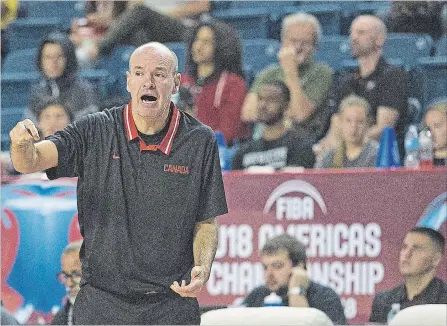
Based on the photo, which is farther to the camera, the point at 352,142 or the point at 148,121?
the point at 352,142

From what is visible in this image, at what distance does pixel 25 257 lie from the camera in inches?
257

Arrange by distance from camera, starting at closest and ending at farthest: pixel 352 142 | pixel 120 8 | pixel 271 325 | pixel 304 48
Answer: pixel 271 325, pixel 352 142, pixel 304 48, pixel 120 8

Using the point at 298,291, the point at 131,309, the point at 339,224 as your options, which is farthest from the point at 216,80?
the point at 131,309

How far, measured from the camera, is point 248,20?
807 centimetres

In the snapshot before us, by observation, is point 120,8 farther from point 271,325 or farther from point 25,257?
point 271,325

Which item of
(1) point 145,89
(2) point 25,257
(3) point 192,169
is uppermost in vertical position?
(1) point 145,89

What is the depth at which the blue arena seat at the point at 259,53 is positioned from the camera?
24.8ft

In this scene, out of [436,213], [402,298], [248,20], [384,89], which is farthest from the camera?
[248,20]

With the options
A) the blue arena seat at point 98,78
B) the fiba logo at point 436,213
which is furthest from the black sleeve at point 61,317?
the fiba logo at point 436,213

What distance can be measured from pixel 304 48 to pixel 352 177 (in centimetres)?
142

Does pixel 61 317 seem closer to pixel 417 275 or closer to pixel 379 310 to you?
pixel 379 310

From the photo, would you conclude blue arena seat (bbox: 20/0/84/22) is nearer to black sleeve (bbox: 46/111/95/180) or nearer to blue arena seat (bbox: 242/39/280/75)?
blue arena seat (bbox: 242/39/280/75)

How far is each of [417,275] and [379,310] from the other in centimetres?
35

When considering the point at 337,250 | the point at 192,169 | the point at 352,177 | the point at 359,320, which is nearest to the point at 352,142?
the point at 352,177
